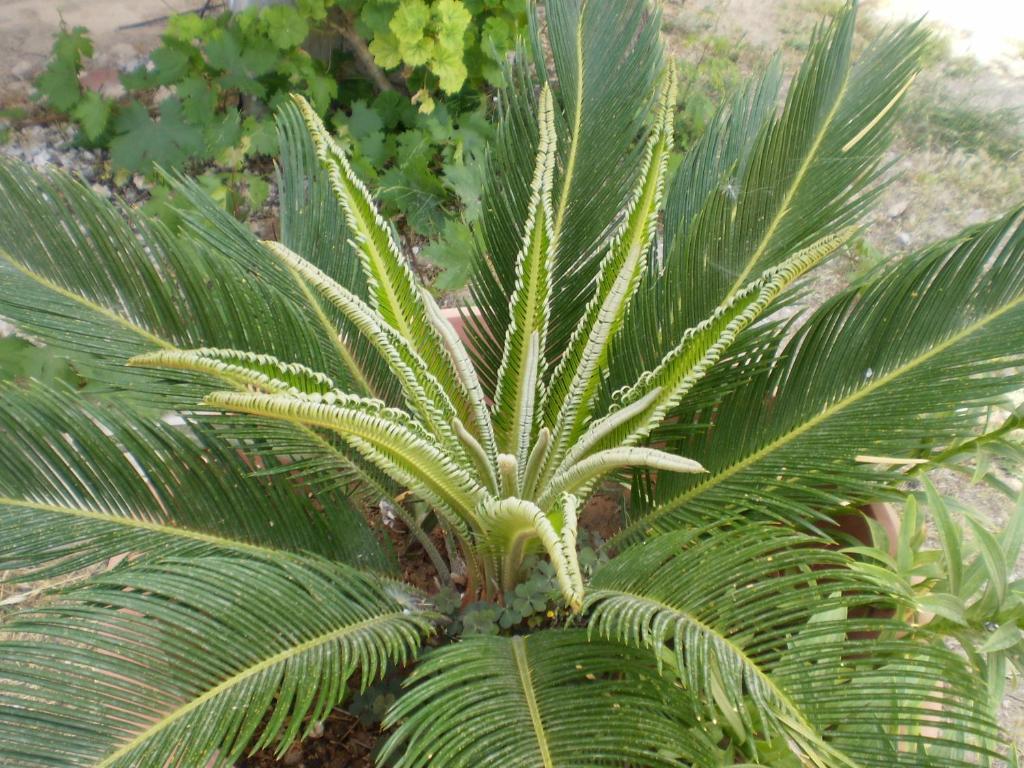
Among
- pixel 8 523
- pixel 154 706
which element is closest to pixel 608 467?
pixel 154 706

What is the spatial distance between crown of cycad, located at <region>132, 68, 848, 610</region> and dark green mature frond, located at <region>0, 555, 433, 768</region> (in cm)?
16

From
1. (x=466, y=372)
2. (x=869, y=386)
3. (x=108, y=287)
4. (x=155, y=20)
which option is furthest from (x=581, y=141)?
(x=155, y=20)

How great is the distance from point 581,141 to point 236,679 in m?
0.79

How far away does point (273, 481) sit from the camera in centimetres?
97

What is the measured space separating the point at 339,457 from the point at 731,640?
0.52 m

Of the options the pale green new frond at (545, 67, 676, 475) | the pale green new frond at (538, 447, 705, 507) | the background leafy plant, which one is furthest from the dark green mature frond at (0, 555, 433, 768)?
the background leafy plant

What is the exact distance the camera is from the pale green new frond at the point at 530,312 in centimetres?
94

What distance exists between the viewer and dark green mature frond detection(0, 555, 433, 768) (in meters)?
0.65

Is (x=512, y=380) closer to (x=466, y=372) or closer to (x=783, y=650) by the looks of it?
(x=466, y=372)

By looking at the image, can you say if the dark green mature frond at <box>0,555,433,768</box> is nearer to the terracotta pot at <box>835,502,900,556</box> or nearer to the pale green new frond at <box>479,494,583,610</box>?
the pale green new frond at <box>479,494,583,610</box>

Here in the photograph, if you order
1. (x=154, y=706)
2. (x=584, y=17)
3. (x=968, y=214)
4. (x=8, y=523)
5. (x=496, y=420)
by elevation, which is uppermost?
(x=968, y=214)

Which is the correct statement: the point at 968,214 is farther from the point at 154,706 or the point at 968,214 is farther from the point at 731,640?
the point at 154,706

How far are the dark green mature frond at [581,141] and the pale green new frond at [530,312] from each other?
0.12m

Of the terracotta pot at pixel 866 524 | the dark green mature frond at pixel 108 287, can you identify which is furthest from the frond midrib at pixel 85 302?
the terracotta pot at pixel 866 524
